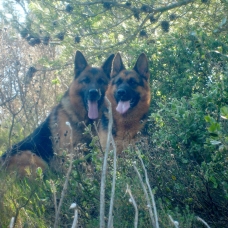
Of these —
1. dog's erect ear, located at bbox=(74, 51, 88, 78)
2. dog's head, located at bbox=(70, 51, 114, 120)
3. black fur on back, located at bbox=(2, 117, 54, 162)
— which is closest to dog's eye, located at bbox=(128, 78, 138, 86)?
dog's head, located at bbox=(70, 51, 114, 120)

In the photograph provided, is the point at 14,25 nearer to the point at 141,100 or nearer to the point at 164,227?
the point at 141,100

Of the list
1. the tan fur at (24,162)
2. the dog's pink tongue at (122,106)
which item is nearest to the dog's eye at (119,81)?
the dog's pink tongue at (122,106)

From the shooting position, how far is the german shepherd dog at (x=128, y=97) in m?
6.50

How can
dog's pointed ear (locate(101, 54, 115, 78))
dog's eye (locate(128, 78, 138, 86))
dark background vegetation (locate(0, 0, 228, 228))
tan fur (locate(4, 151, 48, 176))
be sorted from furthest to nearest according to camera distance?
dog's pointed ear (locate(101, 54, 115, 78)) < dog's eye (locate(128, 78, 138, 86)) < tan fur (locate(4, 151, 48, 176)) < dark background vegetation (locate(0, 0, 228, 228))

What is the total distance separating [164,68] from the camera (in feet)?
20.9

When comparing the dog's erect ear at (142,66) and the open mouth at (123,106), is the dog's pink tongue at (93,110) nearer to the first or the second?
the open mouth at (123,106)

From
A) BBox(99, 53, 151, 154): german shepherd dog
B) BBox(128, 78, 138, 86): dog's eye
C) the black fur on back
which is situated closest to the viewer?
the black fur on back

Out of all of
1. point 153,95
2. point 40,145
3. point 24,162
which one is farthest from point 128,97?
point 24,162

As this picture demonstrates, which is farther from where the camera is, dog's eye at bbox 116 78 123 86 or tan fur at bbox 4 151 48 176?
dog's eye at bbox 116 78 123 86

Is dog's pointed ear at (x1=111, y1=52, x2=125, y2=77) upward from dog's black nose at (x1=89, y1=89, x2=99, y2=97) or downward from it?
upward

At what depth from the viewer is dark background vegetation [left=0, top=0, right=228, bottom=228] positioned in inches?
134

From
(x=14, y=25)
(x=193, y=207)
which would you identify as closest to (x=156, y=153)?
(x=193, y=207)

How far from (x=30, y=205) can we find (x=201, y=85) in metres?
2.65

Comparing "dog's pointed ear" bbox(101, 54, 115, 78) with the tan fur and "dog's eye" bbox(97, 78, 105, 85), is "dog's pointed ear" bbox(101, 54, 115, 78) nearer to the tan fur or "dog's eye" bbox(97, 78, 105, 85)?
"dog's eye" bbox(97, 78, 105, 85)
